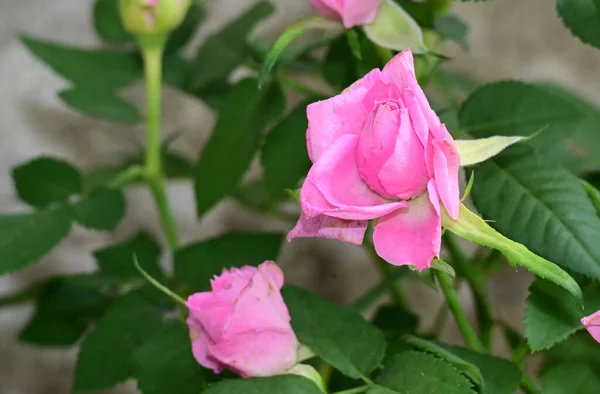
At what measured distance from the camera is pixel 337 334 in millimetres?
324

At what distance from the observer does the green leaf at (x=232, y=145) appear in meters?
0.42

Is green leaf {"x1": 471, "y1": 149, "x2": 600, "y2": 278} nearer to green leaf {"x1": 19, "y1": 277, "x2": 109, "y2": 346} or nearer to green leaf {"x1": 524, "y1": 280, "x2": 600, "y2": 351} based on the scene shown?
green leaf {"x1": 524, "y1": 280, "x2": 600, "y2": 351}

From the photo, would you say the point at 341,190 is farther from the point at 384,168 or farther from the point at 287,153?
the point at 287,153

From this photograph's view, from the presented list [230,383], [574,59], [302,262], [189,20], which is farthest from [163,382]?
[574,59]

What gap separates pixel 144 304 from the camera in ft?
1.39

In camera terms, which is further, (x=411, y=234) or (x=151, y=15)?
(x=151, y=15)

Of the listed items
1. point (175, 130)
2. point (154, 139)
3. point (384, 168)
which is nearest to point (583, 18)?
point (384, 168)

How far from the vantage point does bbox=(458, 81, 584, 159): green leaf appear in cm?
37

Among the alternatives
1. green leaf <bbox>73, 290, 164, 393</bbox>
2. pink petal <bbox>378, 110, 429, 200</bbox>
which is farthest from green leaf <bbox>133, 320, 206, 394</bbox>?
pink petal <bbox>378, 110, 429, 200</bbox>

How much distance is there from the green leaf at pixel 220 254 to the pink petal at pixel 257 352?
0.36 feet

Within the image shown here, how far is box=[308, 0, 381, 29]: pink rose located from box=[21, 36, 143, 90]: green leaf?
0.78ft

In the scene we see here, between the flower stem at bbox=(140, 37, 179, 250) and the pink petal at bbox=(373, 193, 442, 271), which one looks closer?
the pink petal at bbox=(373, 193, 442, 271)

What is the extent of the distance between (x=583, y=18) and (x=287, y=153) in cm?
16

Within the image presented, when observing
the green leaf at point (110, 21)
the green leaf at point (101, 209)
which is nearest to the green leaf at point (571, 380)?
the green leaf at point (101, 209)
